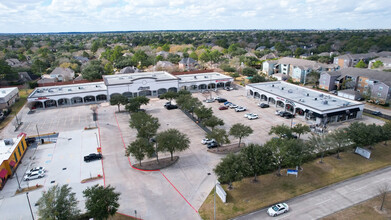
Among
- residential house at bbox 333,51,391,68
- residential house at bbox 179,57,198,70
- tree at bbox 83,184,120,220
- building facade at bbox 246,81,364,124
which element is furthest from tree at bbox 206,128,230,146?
residential house at bbox 333,51,391,68

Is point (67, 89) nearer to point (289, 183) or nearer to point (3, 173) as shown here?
point (3, 173)

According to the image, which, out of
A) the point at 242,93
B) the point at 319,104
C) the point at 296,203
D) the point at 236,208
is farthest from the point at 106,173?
the point at 242,93

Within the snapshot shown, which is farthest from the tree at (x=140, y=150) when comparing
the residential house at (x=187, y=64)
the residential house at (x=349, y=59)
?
the residential house at (x=349, y=59)

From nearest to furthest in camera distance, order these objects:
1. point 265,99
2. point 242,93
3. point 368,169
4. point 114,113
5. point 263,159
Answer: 1. point 263,159
2. point 368,169
3. point 114,113
4. point 265,99
5. point 242,93

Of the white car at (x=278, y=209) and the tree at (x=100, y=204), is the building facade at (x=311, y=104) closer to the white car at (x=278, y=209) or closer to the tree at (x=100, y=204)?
the white car at (x=278, y=209)

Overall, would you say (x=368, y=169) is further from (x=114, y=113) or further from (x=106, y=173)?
(x=114, y=113)

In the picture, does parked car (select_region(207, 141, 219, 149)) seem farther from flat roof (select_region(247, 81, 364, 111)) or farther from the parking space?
flat roof (select_region(247, 81, 364, 111))
